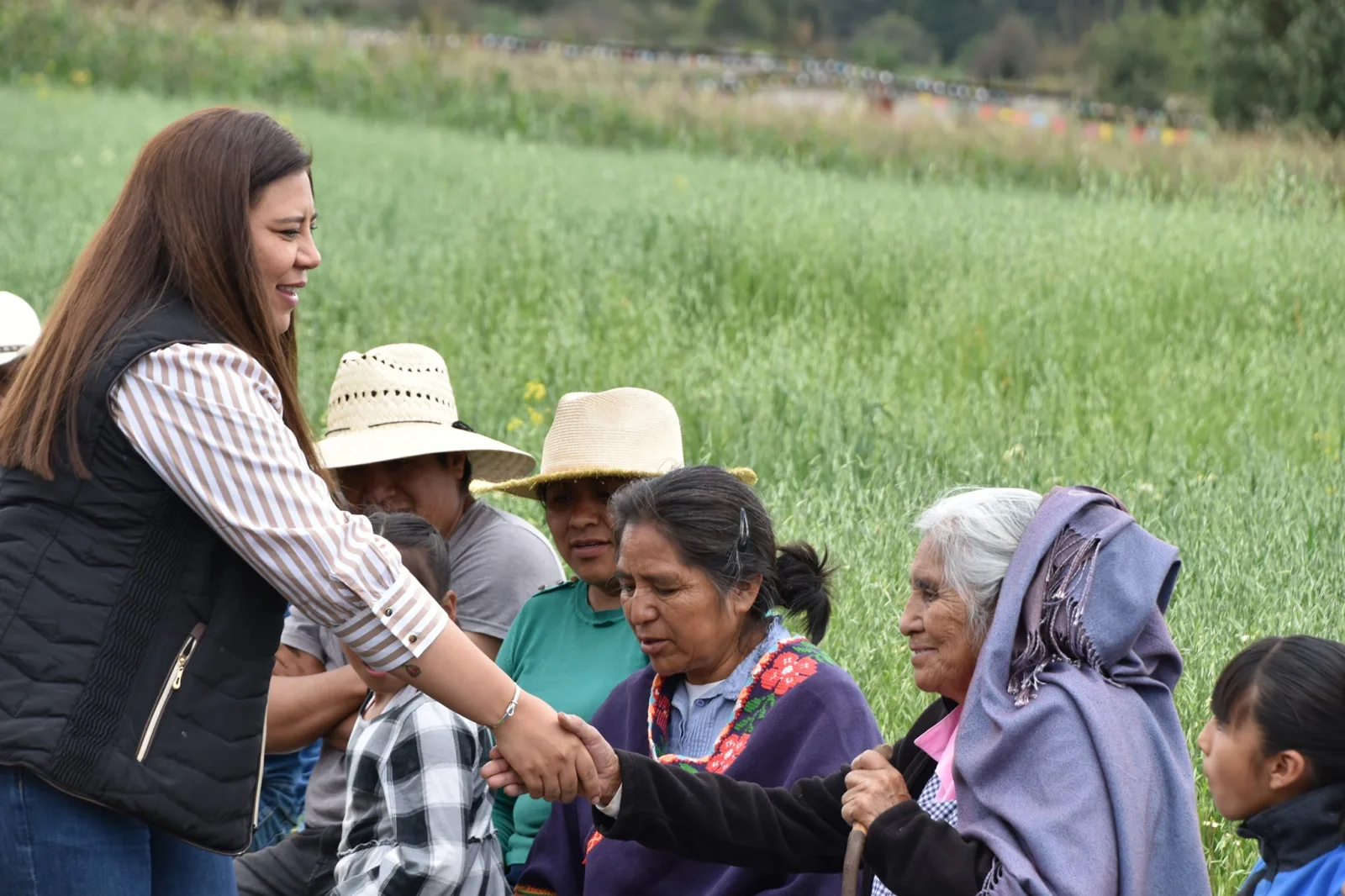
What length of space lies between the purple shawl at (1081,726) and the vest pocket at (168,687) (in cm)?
122

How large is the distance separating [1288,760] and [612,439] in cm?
202

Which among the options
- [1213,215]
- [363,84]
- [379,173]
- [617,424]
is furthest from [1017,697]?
[363,84]

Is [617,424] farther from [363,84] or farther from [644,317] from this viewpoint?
[363,84]

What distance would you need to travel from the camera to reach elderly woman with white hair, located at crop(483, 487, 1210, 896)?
8.20 ft

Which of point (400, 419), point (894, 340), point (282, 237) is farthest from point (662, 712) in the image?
point (894, 340)

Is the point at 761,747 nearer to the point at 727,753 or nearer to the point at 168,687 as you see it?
the point at 727,753

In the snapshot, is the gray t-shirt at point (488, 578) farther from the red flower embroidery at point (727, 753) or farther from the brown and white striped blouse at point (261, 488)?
the brown and white striped blouse at point (261, 488)

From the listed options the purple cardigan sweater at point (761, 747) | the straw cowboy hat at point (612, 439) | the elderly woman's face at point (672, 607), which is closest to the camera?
the purple cardigan sweater at point (761, 747)

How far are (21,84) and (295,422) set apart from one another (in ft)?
78.7

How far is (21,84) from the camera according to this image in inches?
953

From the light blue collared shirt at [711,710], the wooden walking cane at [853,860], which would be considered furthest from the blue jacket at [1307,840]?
the light blue collared shirt at [711,710]

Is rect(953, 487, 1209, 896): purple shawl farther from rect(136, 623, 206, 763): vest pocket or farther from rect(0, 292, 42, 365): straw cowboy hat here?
rect(0, 292, 42, 365): straw cowboy hat

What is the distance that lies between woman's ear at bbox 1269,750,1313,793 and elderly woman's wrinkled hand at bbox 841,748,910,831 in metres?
0.59

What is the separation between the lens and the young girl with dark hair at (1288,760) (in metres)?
2.41
